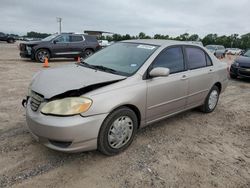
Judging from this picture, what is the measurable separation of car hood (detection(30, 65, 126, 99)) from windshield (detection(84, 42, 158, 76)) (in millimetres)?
256

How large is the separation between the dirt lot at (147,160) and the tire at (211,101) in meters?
0.56

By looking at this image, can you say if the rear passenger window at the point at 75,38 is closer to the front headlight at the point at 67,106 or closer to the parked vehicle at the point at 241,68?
the parked vehicle at the point at 241,68

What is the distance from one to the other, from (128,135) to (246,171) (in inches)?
64.9

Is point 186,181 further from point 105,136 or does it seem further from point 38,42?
point 38,42

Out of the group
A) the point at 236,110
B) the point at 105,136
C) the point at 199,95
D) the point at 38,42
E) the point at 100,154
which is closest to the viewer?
the point at 105,136

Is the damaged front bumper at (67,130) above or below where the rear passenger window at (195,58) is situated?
below

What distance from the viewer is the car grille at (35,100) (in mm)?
2997

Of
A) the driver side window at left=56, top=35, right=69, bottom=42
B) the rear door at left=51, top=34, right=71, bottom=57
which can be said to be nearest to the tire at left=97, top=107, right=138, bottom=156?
the rear door at left=51, top=34, right=71, bottom=57

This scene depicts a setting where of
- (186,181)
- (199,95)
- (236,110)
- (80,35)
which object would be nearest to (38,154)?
(186,181)

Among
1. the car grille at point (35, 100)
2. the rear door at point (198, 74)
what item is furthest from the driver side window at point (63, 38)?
the car grille at point (35, 100)

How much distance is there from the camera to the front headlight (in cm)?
278

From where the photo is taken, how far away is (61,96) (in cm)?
290

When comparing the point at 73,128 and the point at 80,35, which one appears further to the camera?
the point at 80,35

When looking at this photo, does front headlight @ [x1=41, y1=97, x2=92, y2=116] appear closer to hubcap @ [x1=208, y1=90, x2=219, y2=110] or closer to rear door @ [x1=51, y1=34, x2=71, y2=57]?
hubcap @ [x1=208, y1=90, x2=219, y2=110]
